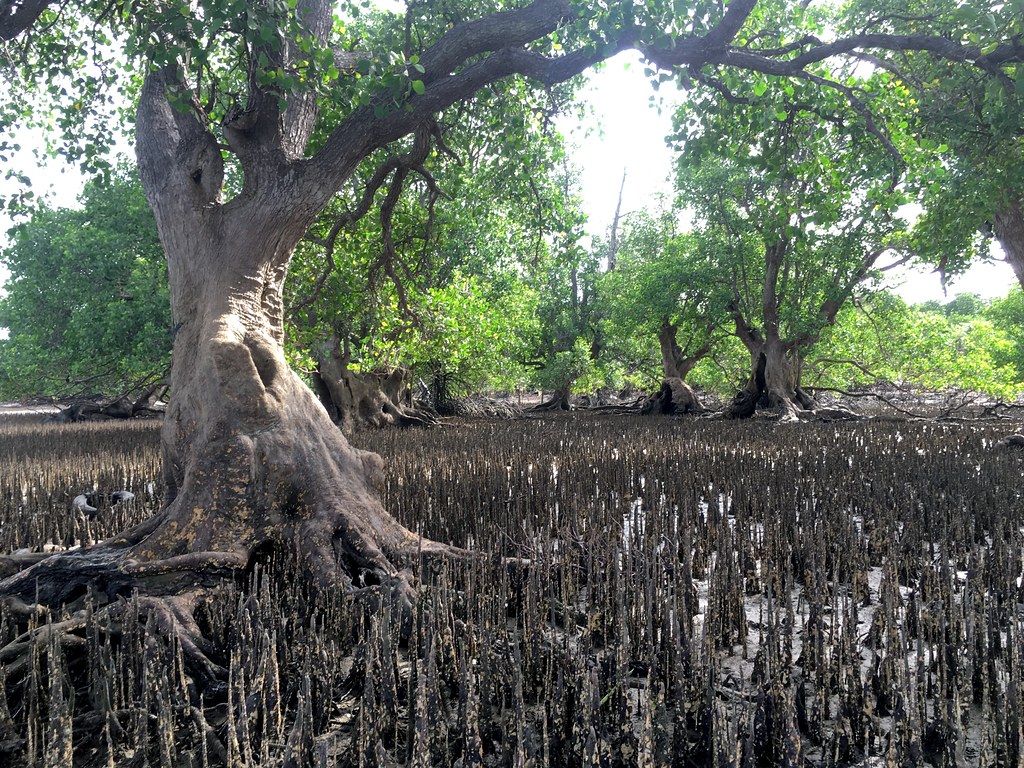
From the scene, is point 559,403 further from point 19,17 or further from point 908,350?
point 19,17

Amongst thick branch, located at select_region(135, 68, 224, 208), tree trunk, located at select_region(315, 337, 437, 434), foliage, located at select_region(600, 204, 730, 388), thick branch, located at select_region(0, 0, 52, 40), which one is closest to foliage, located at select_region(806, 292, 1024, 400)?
foliage, located at select_region(600, 204, 730, 388)

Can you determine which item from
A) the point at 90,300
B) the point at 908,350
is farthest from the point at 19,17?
the point at 908,350

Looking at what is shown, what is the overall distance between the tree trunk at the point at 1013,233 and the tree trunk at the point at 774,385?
573cm

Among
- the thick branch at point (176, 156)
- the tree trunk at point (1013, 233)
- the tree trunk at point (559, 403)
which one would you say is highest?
the tree trunk at point (1013, 233)

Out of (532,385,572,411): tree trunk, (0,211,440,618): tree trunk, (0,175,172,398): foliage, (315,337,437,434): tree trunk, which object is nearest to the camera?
(0,211,440,618): tree trunk

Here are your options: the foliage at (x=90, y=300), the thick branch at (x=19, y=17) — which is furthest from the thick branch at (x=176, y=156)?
the foliage at (x=90, y=300)

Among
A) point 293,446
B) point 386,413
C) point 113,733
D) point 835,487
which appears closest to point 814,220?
point 835,487

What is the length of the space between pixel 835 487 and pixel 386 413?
10951mm

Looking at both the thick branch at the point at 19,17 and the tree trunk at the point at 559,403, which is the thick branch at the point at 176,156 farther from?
the tree trunk at the point at 559,403

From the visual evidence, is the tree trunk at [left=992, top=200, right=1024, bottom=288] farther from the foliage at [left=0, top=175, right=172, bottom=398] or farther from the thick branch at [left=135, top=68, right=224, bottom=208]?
the foliage at [left=0, top=175, right=172, bottom=398]

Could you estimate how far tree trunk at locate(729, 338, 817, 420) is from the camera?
50.5 ft

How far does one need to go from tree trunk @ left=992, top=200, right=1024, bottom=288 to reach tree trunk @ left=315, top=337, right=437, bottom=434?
11.5 metres

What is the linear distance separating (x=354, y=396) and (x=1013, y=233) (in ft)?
40.5

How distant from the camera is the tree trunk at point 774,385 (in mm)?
15391
